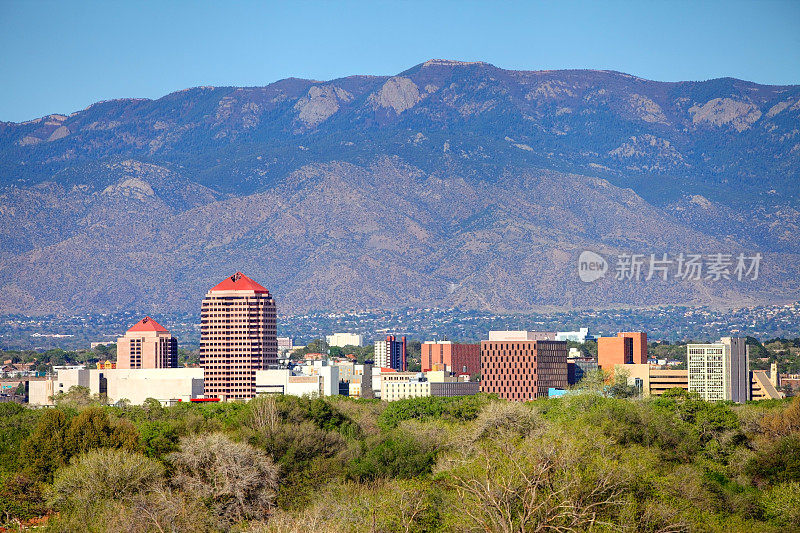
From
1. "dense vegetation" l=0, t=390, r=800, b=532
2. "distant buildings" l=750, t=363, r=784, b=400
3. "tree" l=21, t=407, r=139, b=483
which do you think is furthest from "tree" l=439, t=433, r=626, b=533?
"distant buildings" l=750, t=363, r=784, b=400

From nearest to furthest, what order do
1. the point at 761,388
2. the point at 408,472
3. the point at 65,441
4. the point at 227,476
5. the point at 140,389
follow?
1. the point at 227,476
2. the point at 408,472
3. the point at 65,441
4. the point at 140,389
5. the point at 761,388

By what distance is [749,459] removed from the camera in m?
82.8

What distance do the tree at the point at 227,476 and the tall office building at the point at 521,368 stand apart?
398ft

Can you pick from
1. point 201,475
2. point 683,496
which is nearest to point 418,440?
point 201,475

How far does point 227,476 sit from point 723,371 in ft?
432

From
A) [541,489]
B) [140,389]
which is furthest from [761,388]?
[541,489]

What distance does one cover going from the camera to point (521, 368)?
196375 millimetres

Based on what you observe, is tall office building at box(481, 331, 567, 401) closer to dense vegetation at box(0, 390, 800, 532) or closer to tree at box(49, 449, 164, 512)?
dense vegetation at box(0, 390, 800, 532)

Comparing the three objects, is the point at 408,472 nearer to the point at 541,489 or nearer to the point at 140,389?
the point at 541,489

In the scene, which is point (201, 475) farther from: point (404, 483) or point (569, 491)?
point (569, 491)

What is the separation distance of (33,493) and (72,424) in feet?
31.3

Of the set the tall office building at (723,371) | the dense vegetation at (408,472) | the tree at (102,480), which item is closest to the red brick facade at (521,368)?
the tall office building at (723,371)

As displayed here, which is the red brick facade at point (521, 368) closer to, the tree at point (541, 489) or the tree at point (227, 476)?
the tree at point (227, 476)

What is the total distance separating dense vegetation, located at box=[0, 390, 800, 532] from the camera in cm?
5431
